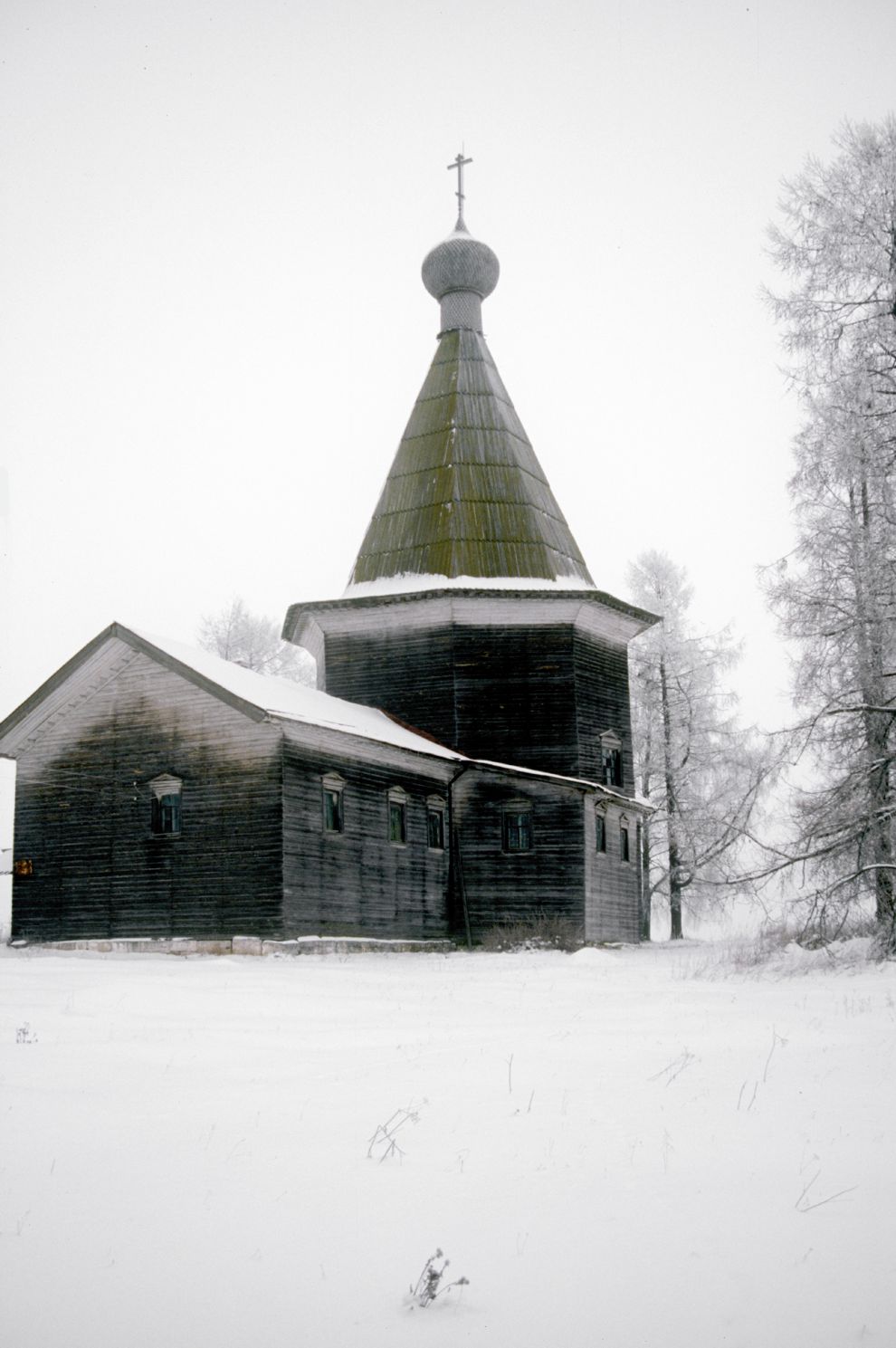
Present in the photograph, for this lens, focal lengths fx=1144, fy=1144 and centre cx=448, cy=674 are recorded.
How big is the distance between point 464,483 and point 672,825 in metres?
11.9

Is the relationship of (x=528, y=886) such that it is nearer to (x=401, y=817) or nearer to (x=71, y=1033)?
(x=401, y=817)

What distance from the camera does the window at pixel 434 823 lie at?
22.7m

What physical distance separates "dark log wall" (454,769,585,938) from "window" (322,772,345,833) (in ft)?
14.1

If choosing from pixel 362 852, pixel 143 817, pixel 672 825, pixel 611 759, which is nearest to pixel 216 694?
pixel 143 817

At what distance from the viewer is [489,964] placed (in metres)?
17.5

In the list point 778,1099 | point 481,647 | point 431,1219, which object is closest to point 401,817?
point 481,647

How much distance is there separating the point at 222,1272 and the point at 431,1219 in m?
0.87

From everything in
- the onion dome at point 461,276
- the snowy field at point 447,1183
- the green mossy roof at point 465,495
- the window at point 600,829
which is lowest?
the snowy field at point 447,1183

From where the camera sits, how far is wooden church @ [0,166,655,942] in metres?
18.9

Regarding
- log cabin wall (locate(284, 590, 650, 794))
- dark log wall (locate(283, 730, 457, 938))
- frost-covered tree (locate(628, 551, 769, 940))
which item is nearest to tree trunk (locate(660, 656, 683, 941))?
frost-covered tree (locate(628, 551, 769, 940))

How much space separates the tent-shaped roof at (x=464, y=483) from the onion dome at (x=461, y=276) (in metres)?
0.02

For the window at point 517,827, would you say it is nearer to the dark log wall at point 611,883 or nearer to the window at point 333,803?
the dark log wall at point 611,883

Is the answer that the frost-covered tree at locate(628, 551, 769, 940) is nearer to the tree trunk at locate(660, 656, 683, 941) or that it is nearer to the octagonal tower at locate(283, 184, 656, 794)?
the tree trunk at locate(660, 656, 683, 941)

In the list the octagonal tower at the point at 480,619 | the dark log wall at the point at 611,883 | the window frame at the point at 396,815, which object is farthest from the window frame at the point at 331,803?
the dark log wall at the point at 611,883
